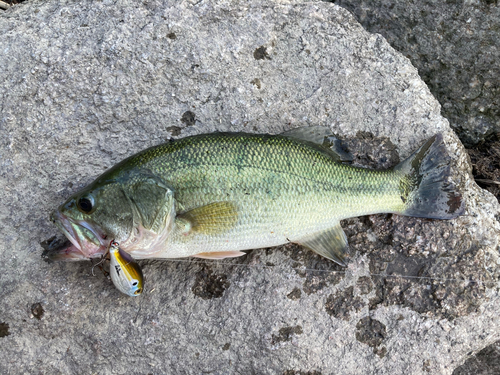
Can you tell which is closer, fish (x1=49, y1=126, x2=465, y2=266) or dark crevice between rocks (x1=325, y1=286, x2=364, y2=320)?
fish (x1=49, y1=126, x2=465, y2=266)

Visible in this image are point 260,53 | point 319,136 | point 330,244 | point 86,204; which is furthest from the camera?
point 260,53

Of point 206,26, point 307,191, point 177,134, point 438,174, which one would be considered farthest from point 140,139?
point 438,174

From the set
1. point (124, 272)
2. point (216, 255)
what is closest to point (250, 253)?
point (216, 255)

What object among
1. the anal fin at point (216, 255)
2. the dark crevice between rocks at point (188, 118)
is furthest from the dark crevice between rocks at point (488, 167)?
the dark crevice between rocks at point (188, 118)

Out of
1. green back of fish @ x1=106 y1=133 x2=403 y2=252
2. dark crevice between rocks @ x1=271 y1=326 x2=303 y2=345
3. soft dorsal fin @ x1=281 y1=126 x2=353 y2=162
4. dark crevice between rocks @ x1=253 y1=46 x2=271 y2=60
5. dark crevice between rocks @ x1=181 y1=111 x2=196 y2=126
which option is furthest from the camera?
dark crevice between rocks @ x1=253 y1=46 x2=271 y2=60

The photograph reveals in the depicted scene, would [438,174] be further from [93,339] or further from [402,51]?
[93,339]

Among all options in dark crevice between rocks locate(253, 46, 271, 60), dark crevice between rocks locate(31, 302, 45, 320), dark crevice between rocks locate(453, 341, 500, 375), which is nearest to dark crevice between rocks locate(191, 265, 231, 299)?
dark crevice between rocks locate(31, 302, 45, 320)

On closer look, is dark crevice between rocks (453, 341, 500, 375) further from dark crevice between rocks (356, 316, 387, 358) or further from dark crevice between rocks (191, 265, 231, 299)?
dark crevice between rocks (191, 265, 231, 299)

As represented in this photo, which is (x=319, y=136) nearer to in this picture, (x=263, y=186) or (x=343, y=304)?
(x=263, y=186)
